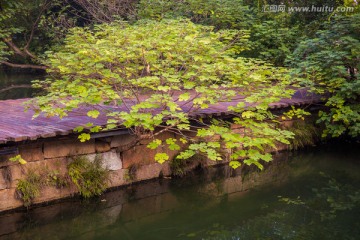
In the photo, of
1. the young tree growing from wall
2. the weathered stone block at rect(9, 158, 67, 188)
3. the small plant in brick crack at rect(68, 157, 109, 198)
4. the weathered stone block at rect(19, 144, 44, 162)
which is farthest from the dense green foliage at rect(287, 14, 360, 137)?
the weathered stone block at rect(19, 144, 44, 162)

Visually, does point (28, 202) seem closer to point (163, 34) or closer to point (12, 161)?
point (12, 161)

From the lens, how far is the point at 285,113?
7.60 meters

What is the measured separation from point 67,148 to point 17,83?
13174 millimetres

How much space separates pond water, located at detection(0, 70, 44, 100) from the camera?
50.2 ft

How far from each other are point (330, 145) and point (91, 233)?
18.3ft

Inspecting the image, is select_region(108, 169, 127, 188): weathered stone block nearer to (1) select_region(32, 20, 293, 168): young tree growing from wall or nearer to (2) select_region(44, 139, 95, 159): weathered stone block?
(2) select_region(44, 139, 95, 159): weathered stone block

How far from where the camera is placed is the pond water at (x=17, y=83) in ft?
50.2

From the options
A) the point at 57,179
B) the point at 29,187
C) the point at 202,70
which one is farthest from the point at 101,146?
the point at 202,70

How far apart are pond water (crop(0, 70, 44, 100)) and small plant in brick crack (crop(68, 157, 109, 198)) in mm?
9339

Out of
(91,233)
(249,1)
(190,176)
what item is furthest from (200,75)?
(249,1)

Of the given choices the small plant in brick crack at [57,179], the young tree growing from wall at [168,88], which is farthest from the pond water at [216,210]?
the young tree growing from wall at [168,88]

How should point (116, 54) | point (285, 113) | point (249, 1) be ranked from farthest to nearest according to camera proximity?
point (249, 1)
point (285, 113)
point (116, 54)

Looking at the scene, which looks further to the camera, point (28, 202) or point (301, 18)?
point (301, 18)

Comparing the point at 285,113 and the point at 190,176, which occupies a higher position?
the point at 285,113
